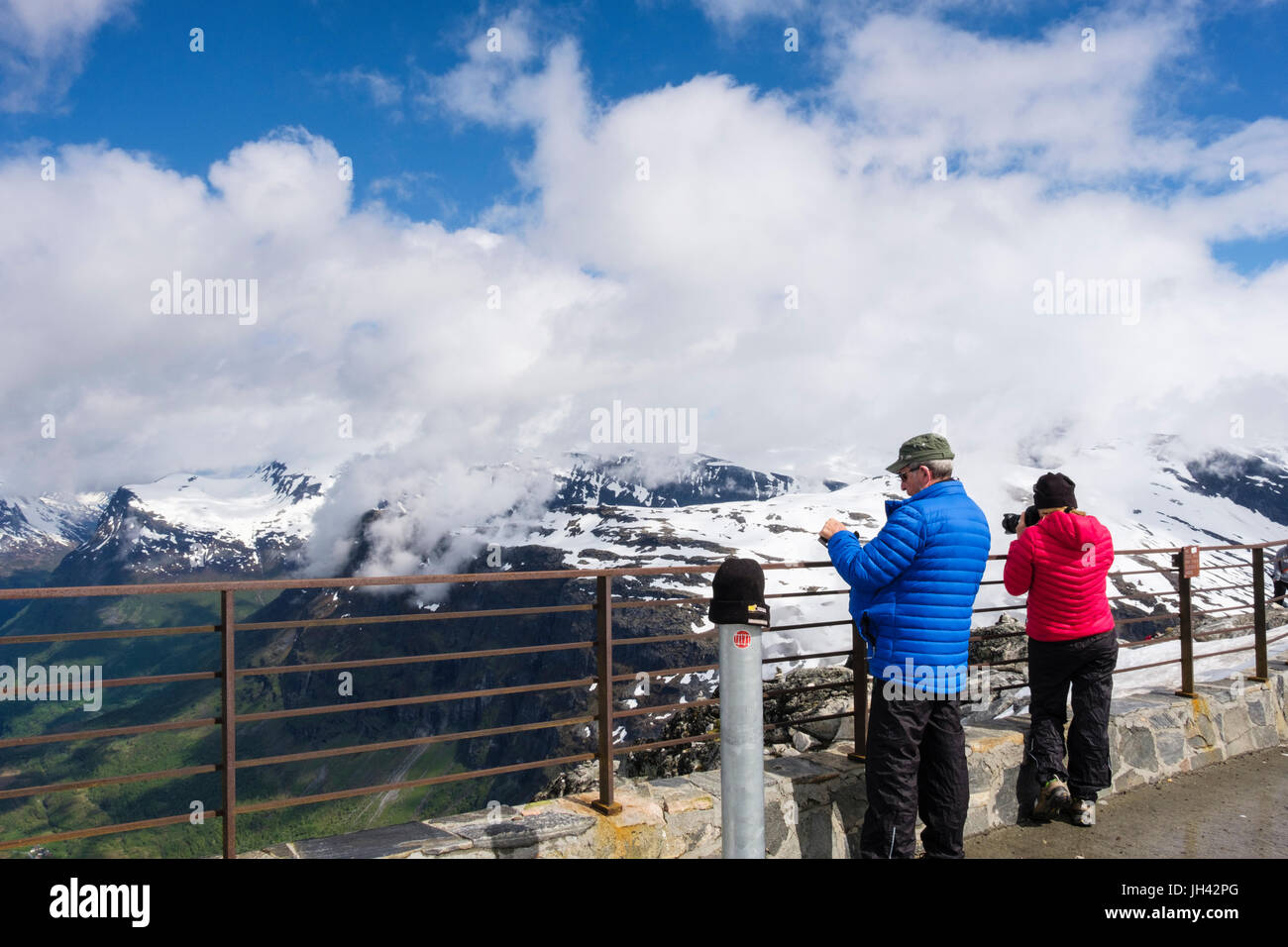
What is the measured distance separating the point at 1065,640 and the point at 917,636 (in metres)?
1.72

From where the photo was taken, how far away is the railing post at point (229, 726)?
131 inches

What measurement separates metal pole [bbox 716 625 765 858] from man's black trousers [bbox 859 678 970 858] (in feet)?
2.99

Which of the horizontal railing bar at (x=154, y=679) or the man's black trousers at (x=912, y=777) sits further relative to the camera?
the man's black trousers at (x=912, y=777)

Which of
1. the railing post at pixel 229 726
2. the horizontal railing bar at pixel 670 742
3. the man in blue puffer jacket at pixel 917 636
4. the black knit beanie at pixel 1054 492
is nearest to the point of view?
the railing post at pixel 229 726

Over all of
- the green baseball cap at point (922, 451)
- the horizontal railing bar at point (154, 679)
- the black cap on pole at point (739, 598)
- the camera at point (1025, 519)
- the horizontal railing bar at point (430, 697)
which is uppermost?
the green baseball cap at point (922, 451)

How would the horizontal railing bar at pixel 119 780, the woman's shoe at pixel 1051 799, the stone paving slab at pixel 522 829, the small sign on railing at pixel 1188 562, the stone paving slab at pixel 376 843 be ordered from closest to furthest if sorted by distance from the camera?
the horizontal railing bar at pixel 119 780 → the stone paving slab at pixel 376 843 → the stone paving slab at pixel 522 829 → the woman's shoe at pixel 1051 799 → the small sign on railing at pixel 1188 562

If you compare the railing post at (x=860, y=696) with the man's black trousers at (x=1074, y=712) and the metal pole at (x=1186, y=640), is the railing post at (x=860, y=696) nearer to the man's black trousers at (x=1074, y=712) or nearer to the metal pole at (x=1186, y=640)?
the man's black trousers at (x=1074, y=712)

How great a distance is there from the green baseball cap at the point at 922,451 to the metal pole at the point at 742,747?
3.76ft

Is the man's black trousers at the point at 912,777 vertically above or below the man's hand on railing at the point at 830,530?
below

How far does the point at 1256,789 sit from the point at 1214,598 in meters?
128

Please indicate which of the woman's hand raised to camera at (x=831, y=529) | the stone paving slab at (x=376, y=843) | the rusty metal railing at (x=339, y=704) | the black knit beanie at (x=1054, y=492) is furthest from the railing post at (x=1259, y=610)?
the stone paving slab at (x=376, y=843)

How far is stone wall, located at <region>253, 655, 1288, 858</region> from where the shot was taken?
3.73m

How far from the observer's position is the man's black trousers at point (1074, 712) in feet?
15.9

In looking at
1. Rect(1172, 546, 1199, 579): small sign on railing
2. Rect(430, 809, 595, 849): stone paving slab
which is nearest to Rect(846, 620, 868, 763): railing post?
Rect(430, 809, 595, 849): stone paving slab
